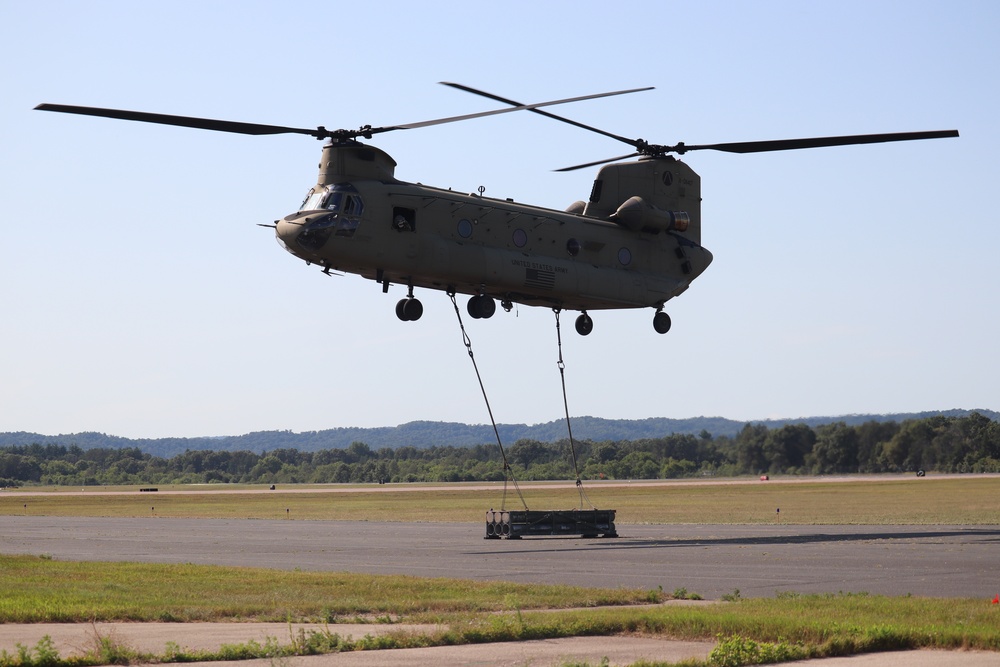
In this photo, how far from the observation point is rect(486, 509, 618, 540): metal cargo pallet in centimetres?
3944

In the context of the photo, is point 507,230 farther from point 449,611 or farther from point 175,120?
point 449,611

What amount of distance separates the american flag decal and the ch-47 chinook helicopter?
1.6 inches

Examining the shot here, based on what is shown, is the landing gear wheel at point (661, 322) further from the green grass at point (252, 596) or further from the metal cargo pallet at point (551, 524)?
the green grass at point (252, 596)

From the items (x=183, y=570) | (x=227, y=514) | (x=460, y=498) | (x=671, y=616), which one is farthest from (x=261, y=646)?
(x=460, y=498)

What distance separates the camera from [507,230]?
3538 cm

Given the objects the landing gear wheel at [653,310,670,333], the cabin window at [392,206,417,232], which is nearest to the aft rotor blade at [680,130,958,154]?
the landing gear wheel at [653,310,670,333]

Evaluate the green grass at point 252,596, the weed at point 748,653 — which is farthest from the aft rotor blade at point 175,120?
the weed at point 748,653

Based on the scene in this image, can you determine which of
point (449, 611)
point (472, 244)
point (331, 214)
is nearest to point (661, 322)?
point (472, 244)

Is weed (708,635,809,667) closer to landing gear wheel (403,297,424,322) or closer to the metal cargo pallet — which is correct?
landing gear wheel (403,297,424,322)

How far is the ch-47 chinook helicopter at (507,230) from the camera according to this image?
32.0 m

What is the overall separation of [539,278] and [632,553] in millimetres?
8577

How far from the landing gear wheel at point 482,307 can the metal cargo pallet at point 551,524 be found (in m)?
7.38

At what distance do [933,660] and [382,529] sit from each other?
35.6m

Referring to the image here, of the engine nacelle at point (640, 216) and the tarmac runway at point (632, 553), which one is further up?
the engine nacelle at point (640, 216)
